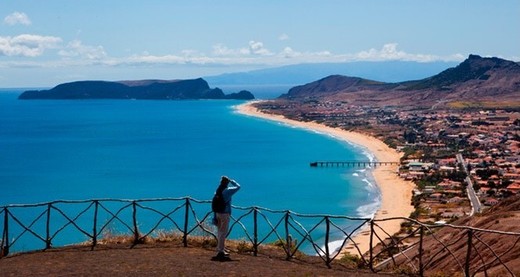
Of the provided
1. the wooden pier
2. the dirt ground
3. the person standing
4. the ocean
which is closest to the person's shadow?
the dirt ground

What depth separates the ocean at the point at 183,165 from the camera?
58828 millimetres

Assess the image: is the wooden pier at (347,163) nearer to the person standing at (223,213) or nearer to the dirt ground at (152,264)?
the dirt ground at (152,264)

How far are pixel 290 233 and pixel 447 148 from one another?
65.7m

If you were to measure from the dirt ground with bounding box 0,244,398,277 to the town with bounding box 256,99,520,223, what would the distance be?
2951 cm

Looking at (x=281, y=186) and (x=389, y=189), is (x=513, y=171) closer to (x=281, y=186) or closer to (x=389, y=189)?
(x=389, y=189)

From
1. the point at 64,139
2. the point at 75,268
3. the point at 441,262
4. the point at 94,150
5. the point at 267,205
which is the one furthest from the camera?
the point at 64,139

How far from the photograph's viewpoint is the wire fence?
13.8 meters

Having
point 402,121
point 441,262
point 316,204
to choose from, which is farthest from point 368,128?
point 441,262

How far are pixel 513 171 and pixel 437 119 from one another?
7006 centimetres

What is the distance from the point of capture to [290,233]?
34.1 meters

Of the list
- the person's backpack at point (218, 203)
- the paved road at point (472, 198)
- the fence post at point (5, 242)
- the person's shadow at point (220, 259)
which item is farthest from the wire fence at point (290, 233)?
the paved road at point (472, 198)

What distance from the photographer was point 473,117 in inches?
5384

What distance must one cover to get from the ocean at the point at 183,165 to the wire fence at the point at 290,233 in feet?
22.2

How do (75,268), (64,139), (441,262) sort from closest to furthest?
(75,268) → (441,262) → (64,139)
